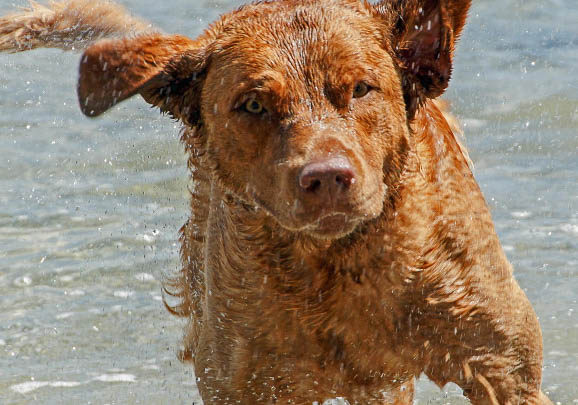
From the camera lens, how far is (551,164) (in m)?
7.76

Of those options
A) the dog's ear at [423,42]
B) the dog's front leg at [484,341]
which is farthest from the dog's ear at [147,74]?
the dog's front leg at [484,341]

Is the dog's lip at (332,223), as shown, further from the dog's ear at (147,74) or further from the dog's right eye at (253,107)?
the dog's ear at (147,74)

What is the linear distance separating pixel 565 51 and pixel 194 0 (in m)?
5.40

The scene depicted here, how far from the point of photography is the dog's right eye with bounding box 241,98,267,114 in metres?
A: 3.42

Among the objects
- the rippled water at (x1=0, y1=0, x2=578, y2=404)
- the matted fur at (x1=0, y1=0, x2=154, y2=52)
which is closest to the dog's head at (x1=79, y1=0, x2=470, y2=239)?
the matted fur at (x1=0, y1=0, x2=154, y2=52)

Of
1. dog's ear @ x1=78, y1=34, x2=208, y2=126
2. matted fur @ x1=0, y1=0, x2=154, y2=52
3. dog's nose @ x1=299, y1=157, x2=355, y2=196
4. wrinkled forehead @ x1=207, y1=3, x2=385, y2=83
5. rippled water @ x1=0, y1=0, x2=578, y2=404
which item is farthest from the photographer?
rippled water @ x1=0, y1=0, x2=578, y2=404

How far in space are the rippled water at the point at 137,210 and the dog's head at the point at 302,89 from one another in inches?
86.3

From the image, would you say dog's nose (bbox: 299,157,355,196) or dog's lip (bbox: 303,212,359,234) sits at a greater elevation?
dog's nose (bbox: 299,157,355,196)

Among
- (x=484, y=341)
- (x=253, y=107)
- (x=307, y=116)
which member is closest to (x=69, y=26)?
(x=253, y=107)

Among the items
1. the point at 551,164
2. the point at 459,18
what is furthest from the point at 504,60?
the point at 459,18

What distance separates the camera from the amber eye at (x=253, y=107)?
11.2 feet

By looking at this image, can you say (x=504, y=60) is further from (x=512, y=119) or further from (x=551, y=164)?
(x=551, y=164)

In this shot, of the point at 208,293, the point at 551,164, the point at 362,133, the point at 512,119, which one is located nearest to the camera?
the point at 362,133

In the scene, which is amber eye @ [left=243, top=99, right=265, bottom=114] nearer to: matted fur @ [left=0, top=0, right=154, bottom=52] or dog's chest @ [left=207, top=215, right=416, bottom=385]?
dog's chest @ [left=207, top=215, right=416, bottom=385]
